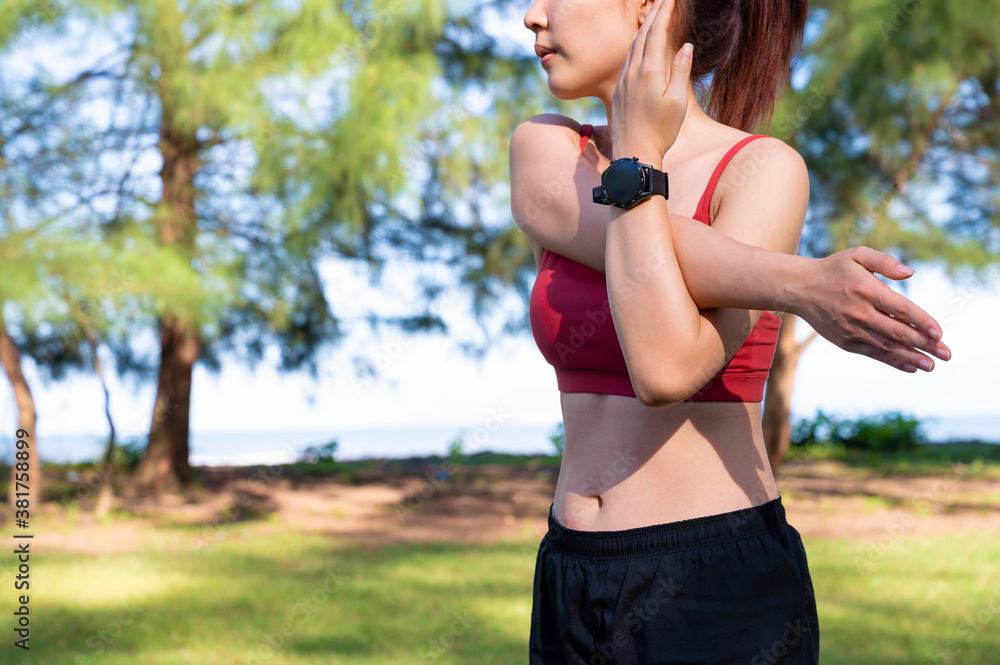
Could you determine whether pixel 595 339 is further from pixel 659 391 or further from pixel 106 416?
pixel 106 416

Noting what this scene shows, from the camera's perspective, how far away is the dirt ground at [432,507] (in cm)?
666

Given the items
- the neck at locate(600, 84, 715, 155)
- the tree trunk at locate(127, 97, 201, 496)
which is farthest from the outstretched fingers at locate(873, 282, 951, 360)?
the tree trunk at locate(127, 97, 201, 496)

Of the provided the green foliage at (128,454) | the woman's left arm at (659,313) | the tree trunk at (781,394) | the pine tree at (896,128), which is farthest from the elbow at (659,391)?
the green foliage at (128,454)

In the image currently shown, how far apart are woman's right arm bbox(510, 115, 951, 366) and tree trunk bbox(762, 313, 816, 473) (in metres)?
Result: 7.04

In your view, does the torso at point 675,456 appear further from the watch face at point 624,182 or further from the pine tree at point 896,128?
the pine tree at point 896,128

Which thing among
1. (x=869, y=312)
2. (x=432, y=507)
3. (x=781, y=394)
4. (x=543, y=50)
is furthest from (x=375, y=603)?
(x=781, y=394)

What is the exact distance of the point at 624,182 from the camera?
0.96 metres

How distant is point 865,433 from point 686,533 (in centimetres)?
1209

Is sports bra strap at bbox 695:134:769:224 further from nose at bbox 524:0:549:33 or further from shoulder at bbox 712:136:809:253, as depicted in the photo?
nose at bbox 524:0:549:33

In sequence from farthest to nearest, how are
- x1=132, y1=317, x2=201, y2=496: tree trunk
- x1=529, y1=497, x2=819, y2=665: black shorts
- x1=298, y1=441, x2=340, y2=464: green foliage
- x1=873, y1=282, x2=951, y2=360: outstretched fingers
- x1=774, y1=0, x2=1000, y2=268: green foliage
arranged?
x1=298, y1=441, x2=340, y2=464: green foliage → x1=132, y1=317, x2=201, y2=496: tree trunk → x1=774, y1=0, x2=1000, y2=268: green foliage → x1=529, y1=497, x2=819, y2=665: black shorts → x1=873, y1=282, x2=951, y2=360: outstretched fingers

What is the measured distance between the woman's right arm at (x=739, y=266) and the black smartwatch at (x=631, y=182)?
0.07 metres

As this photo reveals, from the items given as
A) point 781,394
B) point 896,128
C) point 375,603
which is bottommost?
point 375,603

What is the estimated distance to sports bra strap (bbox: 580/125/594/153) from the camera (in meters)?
1.30

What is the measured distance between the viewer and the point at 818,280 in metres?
0.87
